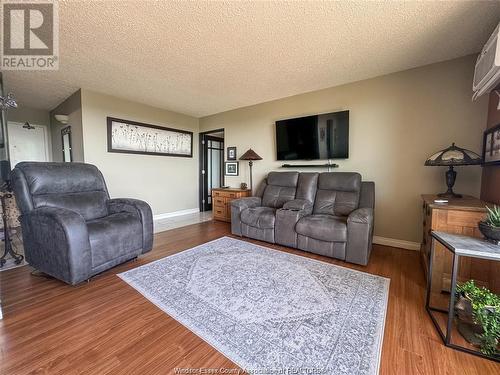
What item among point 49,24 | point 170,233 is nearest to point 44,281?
point 170,233

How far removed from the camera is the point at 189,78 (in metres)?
2.99

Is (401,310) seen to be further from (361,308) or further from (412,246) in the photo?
(412,246)

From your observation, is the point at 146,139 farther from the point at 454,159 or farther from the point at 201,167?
the point at 454,159

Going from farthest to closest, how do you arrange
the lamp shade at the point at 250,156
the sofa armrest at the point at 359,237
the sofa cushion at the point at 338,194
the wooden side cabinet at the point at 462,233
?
1. the lamp shade at the point at 250,156
2. the sofa cushion at the point at 338,194
3. the sofa armrest at the point at 359,237
4. the wooden side cabinet at the point at 462,233

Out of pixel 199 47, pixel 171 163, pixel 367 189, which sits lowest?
pixel 367 189

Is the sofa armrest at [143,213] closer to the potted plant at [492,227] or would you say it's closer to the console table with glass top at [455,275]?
the console table with glass top at [455,275]

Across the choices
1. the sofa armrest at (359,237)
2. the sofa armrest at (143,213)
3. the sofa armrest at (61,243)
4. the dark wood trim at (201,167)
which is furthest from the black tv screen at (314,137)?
the sofa armrest at (61,243)

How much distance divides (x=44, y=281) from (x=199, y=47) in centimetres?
279

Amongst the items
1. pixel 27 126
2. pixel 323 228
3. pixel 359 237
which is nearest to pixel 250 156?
pixel 323 228

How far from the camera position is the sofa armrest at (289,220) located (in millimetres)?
2770

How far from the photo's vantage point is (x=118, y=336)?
1.35 meters

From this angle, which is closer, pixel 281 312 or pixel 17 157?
pixel 281 312

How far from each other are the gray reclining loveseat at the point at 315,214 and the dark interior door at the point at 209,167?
7.31 ft

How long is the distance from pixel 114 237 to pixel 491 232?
300cm
